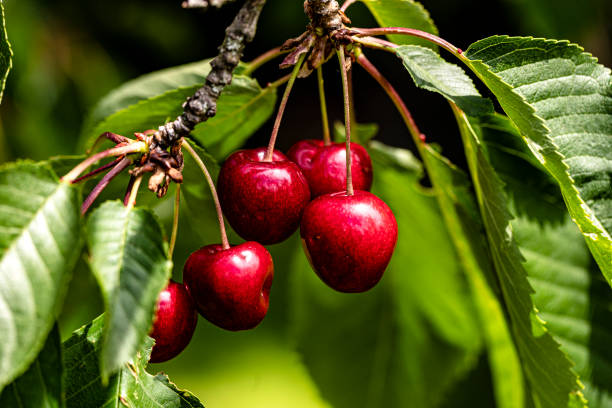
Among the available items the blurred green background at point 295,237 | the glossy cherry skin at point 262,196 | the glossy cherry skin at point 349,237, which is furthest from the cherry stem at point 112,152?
the blurred green background at point 295,237

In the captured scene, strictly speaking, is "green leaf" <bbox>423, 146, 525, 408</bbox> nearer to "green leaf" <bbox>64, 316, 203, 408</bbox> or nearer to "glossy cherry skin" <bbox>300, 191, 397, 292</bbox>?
"glossy cherry skin" <bbox>300, 191, 397, 292</bbox>

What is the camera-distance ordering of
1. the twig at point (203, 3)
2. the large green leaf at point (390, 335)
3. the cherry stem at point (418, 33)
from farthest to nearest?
the large green leaf at point (390, 335) < the cherry stem at point (418, 33) < the twig at point (203, 3)

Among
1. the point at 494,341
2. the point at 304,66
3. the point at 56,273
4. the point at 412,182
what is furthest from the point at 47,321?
the point at 494,341

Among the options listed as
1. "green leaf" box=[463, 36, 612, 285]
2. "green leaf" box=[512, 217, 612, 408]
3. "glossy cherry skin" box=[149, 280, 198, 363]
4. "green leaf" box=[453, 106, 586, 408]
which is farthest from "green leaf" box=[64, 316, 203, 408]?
"green leaf" box=[512, 217, 612, 408]

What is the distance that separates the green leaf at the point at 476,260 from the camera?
1137mm

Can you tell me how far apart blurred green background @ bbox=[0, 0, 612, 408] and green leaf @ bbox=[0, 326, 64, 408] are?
48 centimetres

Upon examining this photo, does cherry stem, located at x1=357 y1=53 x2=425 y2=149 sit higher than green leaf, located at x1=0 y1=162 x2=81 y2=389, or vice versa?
cherry stem, located at x1=357 y1=53 x2=425 y2=149

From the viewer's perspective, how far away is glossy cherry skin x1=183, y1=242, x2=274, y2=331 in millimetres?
832

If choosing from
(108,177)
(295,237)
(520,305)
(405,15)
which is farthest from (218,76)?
(295,237)

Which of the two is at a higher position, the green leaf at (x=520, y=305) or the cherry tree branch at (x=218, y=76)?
the cherry tree branch at (x=218, y=76)

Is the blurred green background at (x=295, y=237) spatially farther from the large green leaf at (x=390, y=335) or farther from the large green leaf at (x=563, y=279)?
the large green leaf at (x=563, y=279)

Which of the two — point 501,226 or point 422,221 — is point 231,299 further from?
point 422,221

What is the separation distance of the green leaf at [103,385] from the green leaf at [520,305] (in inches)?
19.7

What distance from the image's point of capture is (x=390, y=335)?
171 cm
